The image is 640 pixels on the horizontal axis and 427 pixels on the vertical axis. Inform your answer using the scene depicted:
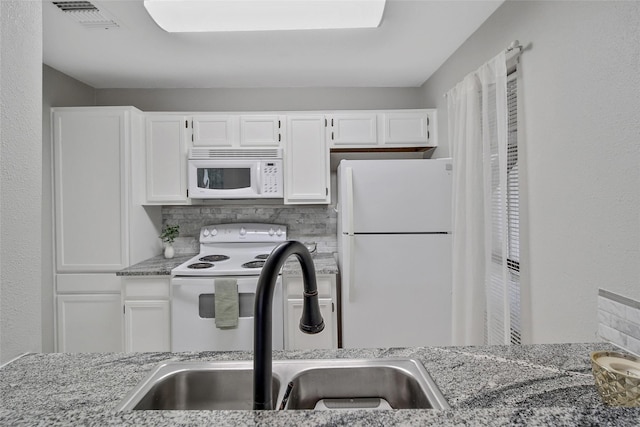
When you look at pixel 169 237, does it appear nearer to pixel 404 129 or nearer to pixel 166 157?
pixel 166 157

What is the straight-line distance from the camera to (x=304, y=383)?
83 centimetres

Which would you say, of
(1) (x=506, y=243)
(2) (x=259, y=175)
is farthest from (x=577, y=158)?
(2) (x=259, y=175)

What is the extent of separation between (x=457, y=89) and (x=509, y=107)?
49 cm

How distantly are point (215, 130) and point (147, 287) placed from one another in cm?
137

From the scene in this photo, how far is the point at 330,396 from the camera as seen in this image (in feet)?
2.72

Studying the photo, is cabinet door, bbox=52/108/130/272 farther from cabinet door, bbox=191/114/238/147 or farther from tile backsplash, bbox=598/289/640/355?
tile backsplash, bbox=598/289/640/355

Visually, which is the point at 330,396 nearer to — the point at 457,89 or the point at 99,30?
the point at 457,89

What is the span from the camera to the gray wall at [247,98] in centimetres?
324

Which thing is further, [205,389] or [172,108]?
[172,108]

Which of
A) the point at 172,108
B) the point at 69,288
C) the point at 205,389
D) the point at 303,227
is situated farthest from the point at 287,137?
the point at 205,389

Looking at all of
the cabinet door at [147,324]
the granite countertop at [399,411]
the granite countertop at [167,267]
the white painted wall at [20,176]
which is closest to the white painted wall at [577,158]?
the granite countertop at [399,411]

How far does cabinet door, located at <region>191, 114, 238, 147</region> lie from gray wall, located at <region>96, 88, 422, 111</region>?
1.07ft

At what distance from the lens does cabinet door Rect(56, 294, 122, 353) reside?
271cm

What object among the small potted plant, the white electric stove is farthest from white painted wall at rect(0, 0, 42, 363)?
the small potted plant
